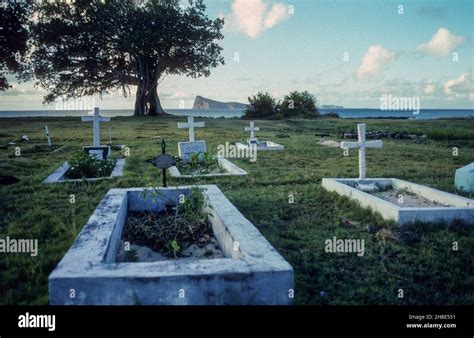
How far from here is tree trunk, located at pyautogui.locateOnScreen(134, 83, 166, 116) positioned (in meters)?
29.5

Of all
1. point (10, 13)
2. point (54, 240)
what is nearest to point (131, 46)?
point (10, 13)

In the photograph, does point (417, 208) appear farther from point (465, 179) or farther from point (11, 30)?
point (11, 30)

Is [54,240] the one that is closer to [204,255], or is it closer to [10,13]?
[204,255]

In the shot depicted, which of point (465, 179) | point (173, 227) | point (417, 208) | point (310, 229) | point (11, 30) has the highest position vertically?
point (11, 30)

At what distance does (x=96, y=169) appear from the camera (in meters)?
8.70

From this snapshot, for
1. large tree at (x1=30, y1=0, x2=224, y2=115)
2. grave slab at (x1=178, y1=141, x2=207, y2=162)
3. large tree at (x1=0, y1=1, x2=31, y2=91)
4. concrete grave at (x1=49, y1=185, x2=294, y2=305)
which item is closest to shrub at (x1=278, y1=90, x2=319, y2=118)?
large tree at (x1=30, y1=0, x2=224, y2=115)

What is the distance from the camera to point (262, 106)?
108 feet

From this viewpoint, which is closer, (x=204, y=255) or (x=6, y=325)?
(x=6, y=325)

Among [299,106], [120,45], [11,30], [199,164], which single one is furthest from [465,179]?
[299,106]

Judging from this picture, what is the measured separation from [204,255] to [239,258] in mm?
939

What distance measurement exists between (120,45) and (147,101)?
5501 millimetres

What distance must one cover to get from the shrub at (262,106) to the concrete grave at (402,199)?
25.9 metres

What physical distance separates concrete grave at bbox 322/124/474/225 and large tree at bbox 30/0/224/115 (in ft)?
67.6

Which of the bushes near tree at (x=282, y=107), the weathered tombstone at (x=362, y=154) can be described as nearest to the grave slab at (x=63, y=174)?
the weathered tombstone at (x=362, y=154)
